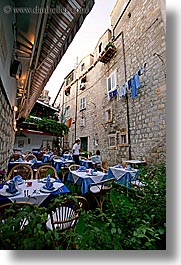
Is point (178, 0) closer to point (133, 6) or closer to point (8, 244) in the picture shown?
point (8, 244)

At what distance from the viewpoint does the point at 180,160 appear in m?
1.37

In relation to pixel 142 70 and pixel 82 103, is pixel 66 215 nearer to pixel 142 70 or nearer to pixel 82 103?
pixel 142 70

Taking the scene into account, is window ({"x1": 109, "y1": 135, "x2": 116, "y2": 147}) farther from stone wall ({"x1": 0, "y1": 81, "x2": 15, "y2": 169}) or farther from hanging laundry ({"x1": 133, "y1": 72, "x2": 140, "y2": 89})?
stone wall ({"x1": 0, "y1": 81, "x2": 15, "y2": 169})

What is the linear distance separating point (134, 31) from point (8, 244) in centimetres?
543

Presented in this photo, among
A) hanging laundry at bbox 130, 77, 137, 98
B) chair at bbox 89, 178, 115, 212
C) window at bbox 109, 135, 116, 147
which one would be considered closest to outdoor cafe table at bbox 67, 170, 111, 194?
chair at bbox 89, 178, 115, 212

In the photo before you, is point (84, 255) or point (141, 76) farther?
point (141, 76)

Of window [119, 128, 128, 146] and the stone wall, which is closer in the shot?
the stone wall

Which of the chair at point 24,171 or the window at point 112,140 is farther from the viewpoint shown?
the window at point 112,140

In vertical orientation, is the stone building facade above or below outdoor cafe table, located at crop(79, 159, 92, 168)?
above

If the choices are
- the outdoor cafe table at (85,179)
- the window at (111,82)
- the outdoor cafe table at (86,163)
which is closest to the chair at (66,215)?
the outdoor cafe table at (85,179)

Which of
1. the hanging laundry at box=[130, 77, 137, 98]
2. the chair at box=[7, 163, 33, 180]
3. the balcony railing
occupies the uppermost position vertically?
the balcony railing

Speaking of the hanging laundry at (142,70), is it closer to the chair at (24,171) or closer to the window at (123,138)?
the window at (123,138)

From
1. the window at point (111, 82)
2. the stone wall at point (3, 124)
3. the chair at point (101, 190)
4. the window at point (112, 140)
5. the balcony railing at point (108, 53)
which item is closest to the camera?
the stone wall at point (3, 124)

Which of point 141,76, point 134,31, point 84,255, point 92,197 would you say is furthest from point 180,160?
point 134,31
